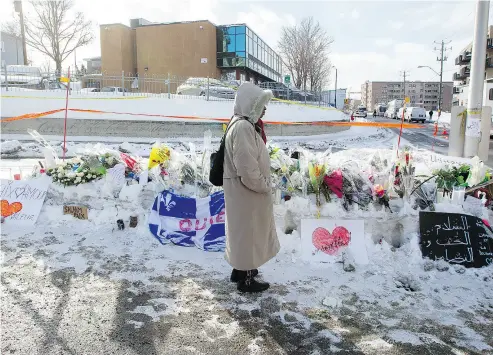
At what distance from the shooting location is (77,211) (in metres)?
5.05

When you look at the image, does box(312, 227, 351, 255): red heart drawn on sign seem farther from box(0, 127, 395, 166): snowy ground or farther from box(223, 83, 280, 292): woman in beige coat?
box(0, 127, 395, 166): snowy ground

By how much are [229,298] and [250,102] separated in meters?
1.66

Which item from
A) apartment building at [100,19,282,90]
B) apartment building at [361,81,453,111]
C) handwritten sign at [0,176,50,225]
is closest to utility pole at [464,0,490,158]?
handwritten sign at [0,176,50,225]

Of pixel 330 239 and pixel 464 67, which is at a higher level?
pixel 464 67

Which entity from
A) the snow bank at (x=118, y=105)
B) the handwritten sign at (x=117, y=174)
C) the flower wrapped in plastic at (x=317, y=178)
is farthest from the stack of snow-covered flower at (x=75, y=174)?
the snow bank at (x=118, y=105)

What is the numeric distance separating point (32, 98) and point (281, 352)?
18.0 m

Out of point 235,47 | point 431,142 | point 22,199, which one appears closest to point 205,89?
point 431,142

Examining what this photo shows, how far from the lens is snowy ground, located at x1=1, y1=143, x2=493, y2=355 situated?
8.81 feet

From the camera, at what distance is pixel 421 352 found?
2580mm

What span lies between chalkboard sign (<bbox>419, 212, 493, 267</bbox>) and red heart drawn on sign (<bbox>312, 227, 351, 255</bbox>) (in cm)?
78

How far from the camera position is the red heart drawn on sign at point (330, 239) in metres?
4.12

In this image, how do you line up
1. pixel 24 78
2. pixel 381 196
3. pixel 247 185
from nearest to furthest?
pixel 247 185, pixel 381 196, pixel 24 78

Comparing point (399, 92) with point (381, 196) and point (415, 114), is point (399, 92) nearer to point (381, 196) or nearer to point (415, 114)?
point (415, 114)

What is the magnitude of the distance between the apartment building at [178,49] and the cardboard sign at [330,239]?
30934 mm
